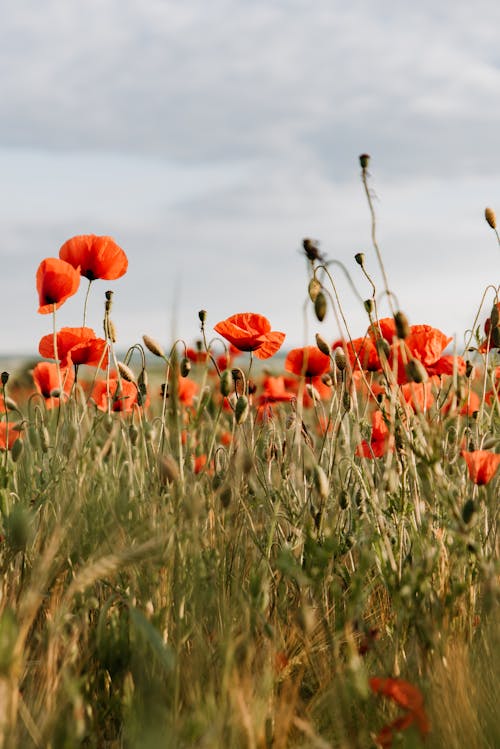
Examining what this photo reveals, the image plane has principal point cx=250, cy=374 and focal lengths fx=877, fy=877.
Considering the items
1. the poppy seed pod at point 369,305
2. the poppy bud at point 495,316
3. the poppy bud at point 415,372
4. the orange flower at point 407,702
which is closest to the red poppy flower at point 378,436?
the poppy seed pod at point 369,305

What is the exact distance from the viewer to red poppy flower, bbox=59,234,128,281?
2.68 m

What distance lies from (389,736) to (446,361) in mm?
1141

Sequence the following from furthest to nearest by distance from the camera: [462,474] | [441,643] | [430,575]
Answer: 1. [462,474]
2. [430,575]
3. [441,643]

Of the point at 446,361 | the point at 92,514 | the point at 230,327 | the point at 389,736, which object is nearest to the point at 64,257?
the point at 230,327

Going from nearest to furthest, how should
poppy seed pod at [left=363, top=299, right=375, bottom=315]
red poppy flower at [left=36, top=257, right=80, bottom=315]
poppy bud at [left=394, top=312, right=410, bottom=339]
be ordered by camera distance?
poppy bud at [left=394, top=312, right=410, bottom=339] → poppy seed pod at [left=363, top=299, right=375, bottom=315] → red poppy flower at [left=36, top=257, right=80, bottom=315]

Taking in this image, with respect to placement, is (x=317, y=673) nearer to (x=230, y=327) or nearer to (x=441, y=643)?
(x=441, y=643)

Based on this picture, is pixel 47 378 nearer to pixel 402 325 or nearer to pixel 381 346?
pixel 381 346

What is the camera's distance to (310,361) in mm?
3012

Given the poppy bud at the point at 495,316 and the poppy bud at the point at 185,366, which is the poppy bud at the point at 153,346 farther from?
the poppy bud at the point at 495,316

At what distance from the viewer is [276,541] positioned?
237 cm

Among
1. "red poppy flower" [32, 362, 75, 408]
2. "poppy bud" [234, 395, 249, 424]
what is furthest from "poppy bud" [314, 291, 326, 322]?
"red poppy flower" [32, 362, 75, 408]

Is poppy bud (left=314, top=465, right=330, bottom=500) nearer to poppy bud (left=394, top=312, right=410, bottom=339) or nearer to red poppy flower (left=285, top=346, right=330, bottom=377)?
poppy bud (left=394, top=312, right=410, bottom=339)

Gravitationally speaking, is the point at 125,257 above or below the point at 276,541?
above

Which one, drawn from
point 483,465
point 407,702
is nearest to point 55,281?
point 483,465
